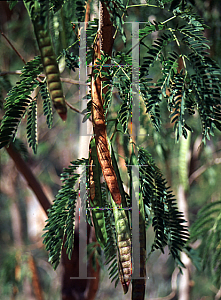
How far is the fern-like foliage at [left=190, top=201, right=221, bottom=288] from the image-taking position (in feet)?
2.41

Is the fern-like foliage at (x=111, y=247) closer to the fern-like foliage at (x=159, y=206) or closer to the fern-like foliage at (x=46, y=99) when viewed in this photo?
the fern-like foliage at (x=159, y=206)

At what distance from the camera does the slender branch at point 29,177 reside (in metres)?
0.82

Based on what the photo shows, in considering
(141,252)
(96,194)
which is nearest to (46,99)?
(96,194)

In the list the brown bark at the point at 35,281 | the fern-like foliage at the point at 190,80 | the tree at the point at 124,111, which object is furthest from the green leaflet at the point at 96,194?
the brown bark at the point at 35,281

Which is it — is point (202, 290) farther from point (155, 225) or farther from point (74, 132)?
point (74, 132)

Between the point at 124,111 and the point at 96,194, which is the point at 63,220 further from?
the point at 124,111

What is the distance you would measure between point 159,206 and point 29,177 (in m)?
0.46

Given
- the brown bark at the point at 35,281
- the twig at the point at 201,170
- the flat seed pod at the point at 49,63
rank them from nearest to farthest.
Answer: the flat seed pod at the point at 49,63, the brown bark at the point at 35,281, the twig at the point at 201,170

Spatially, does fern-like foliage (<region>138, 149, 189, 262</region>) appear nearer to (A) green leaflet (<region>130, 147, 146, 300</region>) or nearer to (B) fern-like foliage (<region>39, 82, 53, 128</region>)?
(A) green leaflet (<region>130, 147, 146, 300</region>)

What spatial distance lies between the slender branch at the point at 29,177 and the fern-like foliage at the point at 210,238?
14.0 inches

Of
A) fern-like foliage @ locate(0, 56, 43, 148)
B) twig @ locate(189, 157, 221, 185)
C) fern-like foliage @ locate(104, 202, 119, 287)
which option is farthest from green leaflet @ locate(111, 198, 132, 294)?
twig @ locate(189, 157, 221, 185)

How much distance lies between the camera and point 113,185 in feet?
1.63

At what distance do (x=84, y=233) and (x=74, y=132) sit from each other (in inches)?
8.9

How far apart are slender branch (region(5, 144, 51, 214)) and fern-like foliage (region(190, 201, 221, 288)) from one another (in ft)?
1.17
